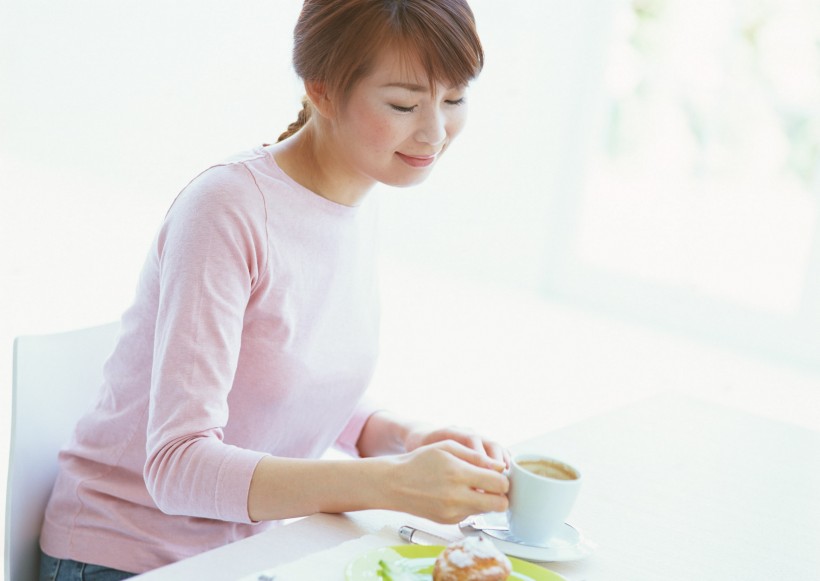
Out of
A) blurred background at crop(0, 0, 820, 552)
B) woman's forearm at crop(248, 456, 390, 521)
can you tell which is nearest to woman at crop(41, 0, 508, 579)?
woman's forearm at crop(248, 456, 390, 521)

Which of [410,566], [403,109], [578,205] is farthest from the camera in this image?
[578,205]

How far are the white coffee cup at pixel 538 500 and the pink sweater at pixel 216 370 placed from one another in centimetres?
25

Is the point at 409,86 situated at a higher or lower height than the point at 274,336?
higher

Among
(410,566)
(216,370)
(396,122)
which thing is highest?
(396,122)

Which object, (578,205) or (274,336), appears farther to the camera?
(578,205)

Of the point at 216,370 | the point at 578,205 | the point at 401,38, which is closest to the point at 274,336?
the point at 216,370

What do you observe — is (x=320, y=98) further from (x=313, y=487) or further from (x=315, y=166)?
(x=313, y=487)

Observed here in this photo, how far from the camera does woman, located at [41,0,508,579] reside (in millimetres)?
966

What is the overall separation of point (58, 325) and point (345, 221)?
249 centimetres

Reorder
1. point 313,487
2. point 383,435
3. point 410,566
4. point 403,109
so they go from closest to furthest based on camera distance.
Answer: point 410,566, point 313,487, point 403,109, point 383,435

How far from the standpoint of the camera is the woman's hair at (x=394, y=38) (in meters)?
1.11

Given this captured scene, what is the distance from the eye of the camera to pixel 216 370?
101cm

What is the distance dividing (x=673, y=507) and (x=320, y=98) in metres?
0.62

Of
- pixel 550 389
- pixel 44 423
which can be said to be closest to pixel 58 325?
pixel 550 389
